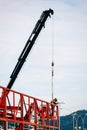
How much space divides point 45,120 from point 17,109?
41.7ft

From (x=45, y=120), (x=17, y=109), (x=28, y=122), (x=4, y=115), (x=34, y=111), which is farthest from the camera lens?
(x=45, y=120)

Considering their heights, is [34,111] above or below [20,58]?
below

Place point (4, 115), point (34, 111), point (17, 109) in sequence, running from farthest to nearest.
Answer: point (34, 111)
point (17, 109)
point (4, 115)

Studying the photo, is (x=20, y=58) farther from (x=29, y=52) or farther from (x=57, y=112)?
(x=57, y=112)

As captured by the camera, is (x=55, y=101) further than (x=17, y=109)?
Yes

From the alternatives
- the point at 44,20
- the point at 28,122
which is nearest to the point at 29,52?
the point at 44,20

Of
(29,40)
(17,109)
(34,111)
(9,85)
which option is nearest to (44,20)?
(29,40)

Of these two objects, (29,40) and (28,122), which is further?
(29,40)

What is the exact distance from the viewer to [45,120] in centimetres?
4975

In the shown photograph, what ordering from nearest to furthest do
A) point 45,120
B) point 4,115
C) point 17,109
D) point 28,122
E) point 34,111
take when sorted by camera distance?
point 4,115 < point 17,109 < point 28,122 < point 34,111 < point 45,120

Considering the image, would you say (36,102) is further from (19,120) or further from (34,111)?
(19,120)

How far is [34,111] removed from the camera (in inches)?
1738

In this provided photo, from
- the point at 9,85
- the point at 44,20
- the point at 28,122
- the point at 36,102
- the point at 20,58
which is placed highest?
the point at 44,20

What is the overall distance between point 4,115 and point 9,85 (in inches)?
663
